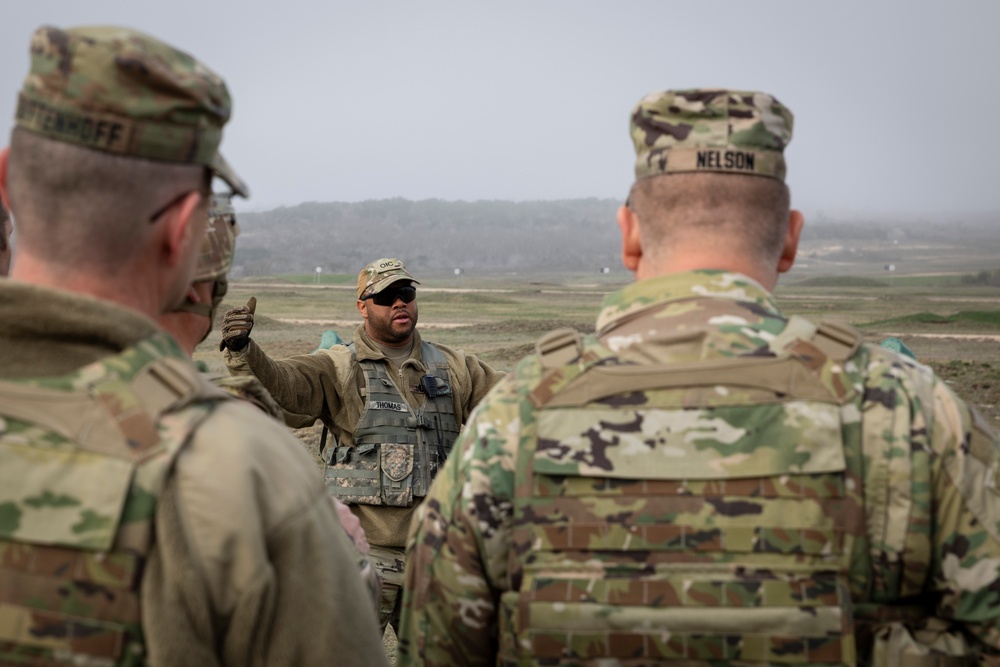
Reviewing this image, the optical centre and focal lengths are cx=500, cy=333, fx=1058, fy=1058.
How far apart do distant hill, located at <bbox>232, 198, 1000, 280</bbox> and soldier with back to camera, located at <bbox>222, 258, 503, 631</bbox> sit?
104m

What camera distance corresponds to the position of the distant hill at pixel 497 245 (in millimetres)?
128750

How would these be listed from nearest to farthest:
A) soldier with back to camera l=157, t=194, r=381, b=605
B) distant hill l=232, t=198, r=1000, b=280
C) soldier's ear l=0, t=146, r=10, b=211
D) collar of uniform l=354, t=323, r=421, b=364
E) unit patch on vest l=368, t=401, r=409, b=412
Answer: soldier's ear l=0, t=146, r=10, b=211
soldier with back to camera l=157, t=194, r=381, b=605
unit patch on vest l=368, t=401, r=409, b=412
collar of uniform l=354, t=323, r=421, b=364
distant hill l=232, t=198, r=1000, b=280

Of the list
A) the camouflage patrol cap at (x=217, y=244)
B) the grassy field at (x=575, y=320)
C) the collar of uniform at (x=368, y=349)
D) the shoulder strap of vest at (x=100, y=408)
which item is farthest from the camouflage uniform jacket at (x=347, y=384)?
the grassy field at (x=575, y=320)

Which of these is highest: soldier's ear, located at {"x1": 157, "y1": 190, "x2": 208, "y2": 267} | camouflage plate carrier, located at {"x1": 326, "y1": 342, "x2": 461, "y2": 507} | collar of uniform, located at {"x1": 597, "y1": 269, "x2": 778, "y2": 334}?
soldier's ear, located at {"x1": 157, "y1": 190, "x2": 208, "y2": 267}

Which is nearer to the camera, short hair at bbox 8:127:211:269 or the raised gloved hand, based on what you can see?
short hair at bbox 8:127:211:269

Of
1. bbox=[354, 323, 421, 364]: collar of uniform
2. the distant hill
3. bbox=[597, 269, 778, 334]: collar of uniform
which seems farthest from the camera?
the distant hill

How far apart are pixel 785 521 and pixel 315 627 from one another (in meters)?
1.09

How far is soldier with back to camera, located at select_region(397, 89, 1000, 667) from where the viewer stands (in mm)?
2320

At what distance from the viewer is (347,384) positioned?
577 cm

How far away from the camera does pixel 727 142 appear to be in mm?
2637

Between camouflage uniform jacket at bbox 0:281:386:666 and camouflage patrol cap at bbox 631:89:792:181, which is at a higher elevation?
camouflage patrol cap at bbox 631:89:792:181

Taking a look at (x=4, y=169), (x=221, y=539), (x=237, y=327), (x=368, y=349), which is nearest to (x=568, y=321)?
(x=368, y=349)

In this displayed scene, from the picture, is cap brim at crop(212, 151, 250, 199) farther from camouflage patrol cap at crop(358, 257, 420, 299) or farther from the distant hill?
the distant hill

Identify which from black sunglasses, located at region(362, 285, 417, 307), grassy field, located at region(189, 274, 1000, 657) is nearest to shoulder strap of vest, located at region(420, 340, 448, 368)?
black sunglasses, located at region(362, 285, 417, 307)
